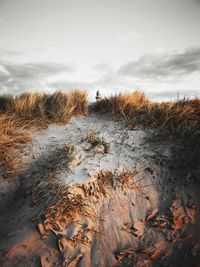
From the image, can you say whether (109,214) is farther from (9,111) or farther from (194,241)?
(9,111)

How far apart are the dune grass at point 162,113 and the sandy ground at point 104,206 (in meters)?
0.33

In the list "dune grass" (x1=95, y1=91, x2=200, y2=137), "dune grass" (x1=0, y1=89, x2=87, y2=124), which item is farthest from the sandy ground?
"dune grass" (x1=0, y1=89, x2=87, y2=124)

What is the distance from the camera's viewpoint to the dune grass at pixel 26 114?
11.2 ft

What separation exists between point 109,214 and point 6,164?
198cm

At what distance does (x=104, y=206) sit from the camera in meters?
2.78

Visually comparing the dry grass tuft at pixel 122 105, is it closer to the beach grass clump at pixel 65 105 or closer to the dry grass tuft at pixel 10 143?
the beach grass clump at pixel 65 105

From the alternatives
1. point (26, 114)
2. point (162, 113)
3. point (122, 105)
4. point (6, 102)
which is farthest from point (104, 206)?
point (6, 102)

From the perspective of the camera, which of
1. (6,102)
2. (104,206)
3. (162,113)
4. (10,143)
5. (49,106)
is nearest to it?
(104,206)

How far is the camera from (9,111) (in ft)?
15.4

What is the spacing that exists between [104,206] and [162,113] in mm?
2414

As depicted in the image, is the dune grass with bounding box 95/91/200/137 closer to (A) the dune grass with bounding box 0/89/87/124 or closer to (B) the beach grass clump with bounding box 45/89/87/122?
(B) the beach grass clump with bounding box 45/89/87/122

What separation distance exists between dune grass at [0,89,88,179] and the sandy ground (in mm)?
279

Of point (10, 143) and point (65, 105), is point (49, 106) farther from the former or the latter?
point (10, 143)

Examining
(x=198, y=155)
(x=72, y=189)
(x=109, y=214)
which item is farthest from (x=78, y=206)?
(x=198, y=155)
